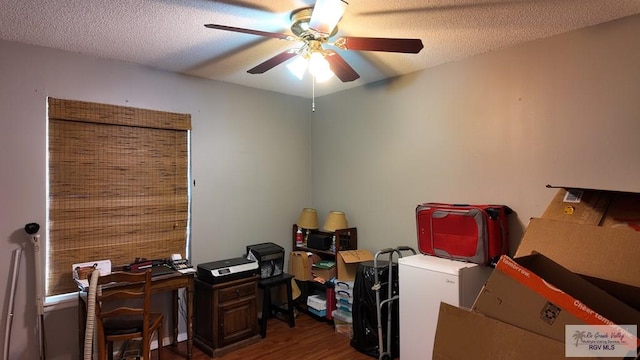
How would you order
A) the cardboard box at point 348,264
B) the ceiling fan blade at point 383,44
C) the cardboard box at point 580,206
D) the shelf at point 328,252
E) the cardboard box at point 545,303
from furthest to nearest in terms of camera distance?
the shelf at point 328,252, the cardboard box at point 348,264, the ceiling fan blade at point 383,44, the cardboard box at point 580,206, the cardboard box at point 545,303

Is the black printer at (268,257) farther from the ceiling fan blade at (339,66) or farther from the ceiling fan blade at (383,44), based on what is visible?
the ceiling fan blade at (383,44)

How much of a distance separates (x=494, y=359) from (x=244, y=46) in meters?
2.46

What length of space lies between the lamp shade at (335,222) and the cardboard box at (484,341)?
263 cm

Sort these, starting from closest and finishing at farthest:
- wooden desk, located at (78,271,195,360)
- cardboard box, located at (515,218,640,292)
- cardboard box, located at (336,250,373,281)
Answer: cardboard box, located at (515,218,640,292), wooden desk, located at (78,271,195,360), cardboard box, located at (336,250,373,281)

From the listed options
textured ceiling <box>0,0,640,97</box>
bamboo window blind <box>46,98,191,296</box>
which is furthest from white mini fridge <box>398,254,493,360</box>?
bamboo window blind <box>46,98,191,296</box>

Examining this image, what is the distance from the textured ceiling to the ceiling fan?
127mm

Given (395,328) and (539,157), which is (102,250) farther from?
(539,157)

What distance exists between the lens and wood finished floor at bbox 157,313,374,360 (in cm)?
311

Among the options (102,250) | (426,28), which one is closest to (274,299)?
(102,250)

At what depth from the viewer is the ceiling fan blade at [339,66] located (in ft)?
7.61

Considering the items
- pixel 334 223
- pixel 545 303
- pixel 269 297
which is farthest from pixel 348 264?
pixel 545 303

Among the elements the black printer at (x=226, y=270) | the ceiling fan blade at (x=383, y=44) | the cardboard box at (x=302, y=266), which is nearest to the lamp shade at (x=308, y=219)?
the cardboard box at (x=302, y=266)

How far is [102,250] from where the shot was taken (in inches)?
119

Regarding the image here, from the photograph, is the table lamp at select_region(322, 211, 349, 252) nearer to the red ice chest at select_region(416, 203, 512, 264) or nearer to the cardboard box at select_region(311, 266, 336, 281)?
the cardboard box at select_region(311, 266, 336, 281)
